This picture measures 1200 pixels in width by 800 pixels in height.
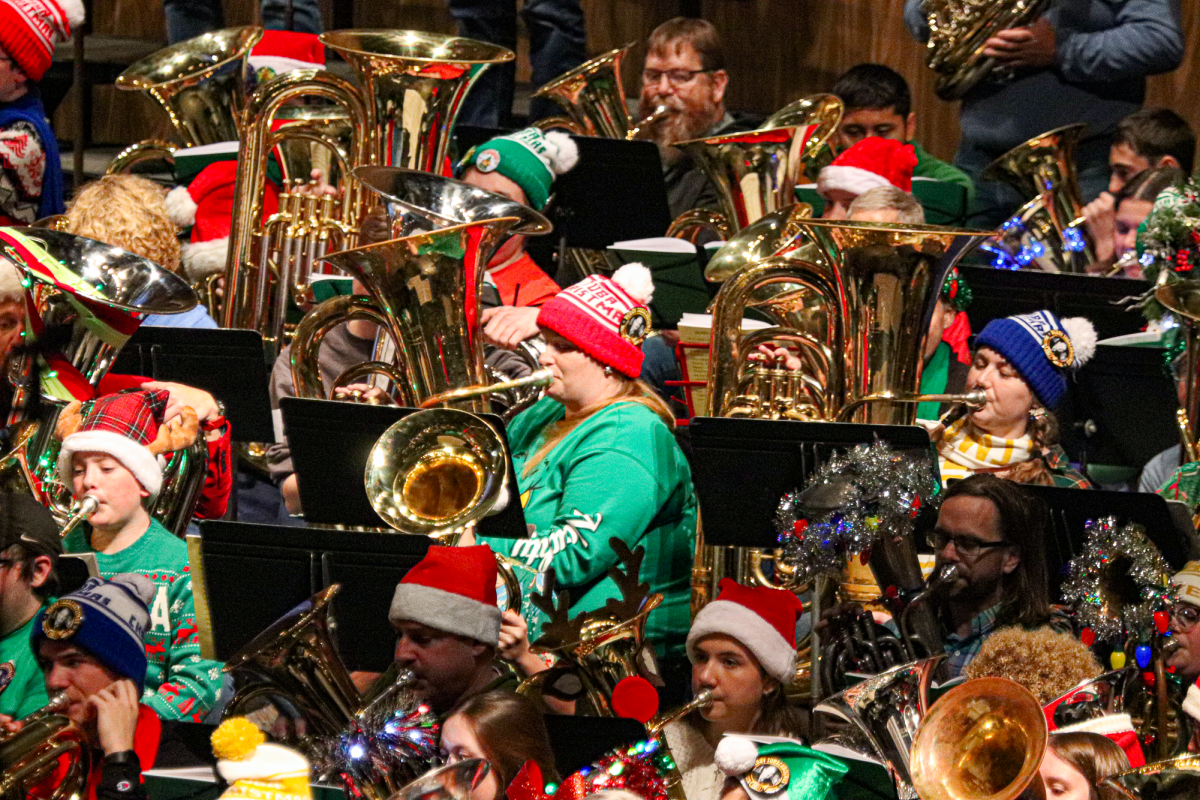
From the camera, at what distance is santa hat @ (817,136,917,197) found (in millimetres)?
4645

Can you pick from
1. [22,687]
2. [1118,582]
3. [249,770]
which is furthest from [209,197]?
[1118,582]

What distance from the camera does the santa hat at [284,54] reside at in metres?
5.25

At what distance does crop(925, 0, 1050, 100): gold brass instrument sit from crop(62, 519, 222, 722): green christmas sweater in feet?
11.0

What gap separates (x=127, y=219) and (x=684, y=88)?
2089 mm

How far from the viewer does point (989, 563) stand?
318cm

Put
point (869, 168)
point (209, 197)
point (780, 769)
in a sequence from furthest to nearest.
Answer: point (209, 197), point (869, 168), point (780, 769)

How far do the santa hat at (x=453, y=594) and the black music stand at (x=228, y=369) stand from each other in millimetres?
830

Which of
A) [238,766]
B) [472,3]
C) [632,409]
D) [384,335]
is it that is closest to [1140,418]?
[632,409]

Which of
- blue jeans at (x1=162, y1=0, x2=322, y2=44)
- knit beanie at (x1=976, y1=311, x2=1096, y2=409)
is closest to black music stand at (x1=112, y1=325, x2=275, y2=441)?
knit beanie at (x1=976, y1=311, x2=1096, y2=409)

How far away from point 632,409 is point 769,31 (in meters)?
4.05

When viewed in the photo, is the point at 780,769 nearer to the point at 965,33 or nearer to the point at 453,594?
the point at 453,594

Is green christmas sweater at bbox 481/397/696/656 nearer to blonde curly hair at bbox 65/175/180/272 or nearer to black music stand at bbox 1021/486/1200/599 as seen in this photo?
black music stand at bbox 1021/486/1200/599

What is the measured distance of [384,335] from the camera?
4.04 metres

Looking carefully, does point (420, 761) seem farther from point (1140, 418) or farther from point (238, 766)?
point (1140, 418)
